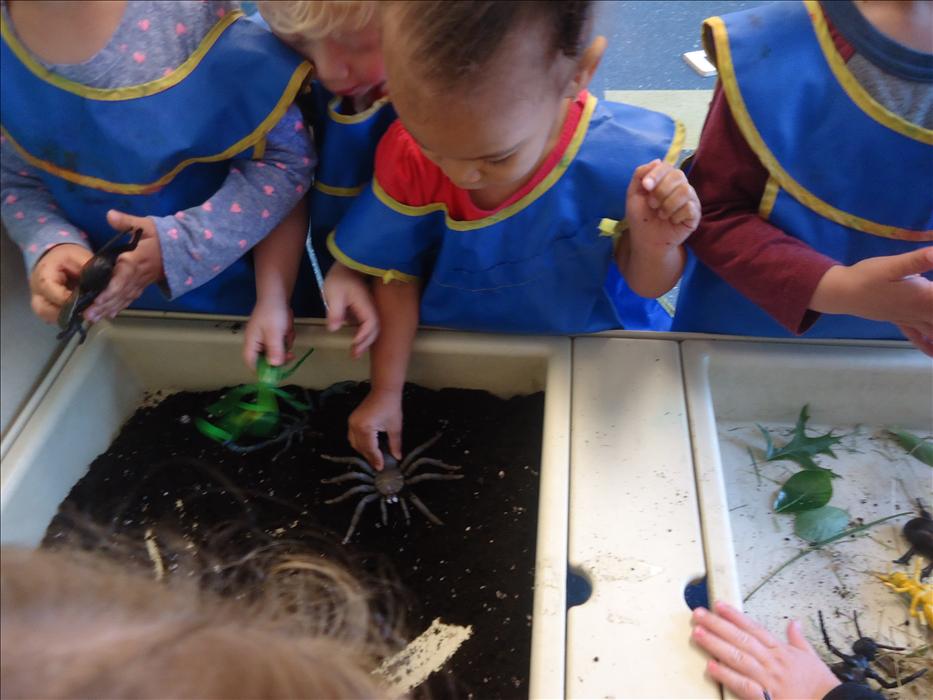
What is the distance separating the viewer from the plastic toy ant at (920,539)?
2.50ft

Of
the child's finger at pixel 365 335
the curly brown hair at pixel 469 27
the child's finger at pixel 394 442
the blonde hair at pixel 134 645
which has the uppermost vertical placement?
the child's finger at pixel 365 335

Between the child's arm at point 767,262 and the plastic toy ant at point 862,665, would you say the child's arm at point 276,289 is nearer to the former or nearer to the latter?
the child's arm at point 767,262

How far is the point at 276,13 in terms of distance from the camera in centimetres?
74

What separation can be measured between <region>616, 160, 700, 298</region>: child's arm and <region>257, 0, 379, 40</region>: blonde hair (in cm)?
29

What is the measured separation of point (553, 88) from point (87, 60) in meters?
0.47

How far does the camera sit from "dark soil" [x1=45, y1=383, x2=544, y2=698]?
29.9 inches

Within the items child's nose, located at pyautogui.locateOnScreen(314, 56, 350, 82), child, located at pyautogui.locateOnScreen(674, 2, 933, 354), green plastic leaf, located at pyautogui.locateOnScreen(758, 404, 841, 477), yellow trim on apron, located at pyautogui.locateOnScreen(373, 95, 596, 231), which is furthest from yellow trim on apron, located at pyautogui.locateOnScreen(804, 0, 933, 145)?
child's nose, located at pyautogui.locateOnScreen(314, 56, 350, 82)

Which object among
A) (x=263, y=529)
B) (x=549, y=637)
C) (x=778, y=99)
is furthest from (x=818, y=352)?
(x=263, y=529)

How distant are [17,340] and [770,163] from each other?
87 cm

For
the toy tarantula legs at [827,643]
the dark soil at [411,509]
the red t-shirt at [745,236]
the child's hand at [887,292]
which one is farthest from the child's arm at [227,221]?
the toy tarantula legs at [827,643]

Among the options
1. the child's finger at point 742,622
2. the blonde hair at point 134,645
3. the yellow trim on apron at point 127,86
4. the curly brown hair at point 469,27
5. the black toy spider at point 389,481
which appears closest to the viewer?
the blonde hair at point 134,645

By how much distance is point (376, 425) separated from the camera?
87cm

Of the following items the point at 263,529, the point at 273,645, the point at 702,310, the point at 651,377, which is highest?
the point at 702,310

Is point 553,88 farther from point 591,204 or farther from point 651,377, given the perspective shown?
point 651,377
